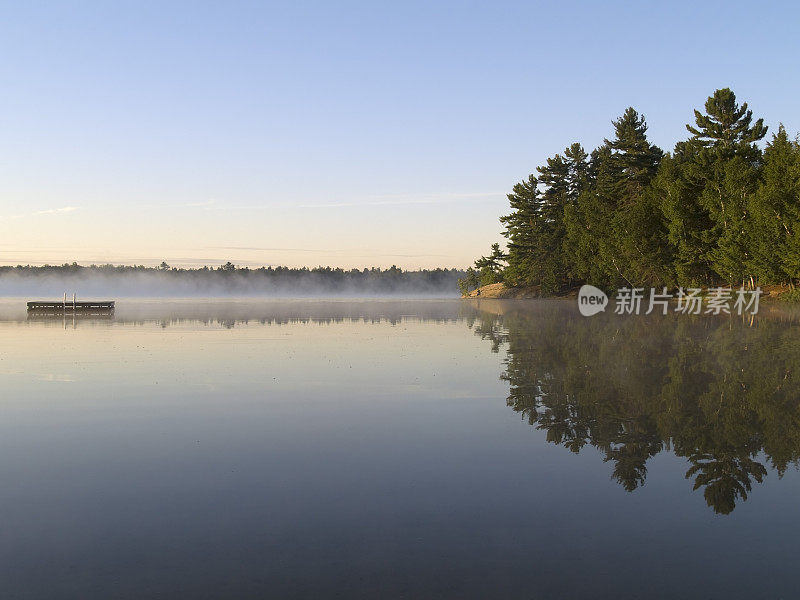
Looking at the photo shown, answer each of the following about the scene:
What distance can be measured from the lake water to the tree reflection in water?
0.07m

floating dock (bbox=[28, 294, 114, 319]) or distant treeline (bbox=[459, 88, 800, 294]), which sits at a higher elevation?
distant treeline (bbox=[459, 88, 800, 294])

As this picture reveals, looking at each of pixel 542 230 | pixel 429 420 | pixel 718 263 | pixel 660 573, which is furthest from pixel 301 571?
pixel 542 230

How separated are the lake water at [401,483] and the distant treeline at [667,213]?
162 feet

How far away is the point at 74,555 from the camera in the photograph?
7.02 m

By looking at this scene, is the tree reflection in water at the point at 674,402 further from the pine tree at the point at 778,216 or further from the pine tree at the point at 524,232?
the pine tree at the point at 524,232

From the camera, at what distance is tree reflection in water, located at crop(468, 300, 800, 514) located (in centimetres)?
1046

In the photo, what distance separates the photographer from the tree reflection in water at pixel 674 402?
34.3 ft

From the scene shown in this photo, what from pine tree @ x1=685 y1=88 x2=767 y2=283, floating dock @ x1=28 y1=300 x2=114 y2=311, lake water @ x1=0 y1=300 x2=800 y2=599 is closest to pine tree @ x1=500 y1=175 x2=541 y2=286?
pine tree @ x1=685 y1=88 x2=767 y2=283

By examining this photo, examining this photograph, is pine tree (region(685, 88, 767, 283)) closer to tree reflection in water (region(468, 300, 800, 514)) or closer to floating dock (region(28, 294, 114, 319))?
tree reflection in water (region(468, 300, 800, 514))

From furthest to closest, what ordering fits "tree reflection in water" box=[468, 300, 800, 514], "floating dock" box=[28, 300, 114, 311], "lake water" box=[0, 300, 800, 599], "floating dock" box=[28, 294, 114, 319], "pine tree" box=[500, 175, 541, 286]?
"pine tree" box=[500, 175, 541, 286], "floating dock" box=[28, 300, 114, 311], "floating dock" box=[28, 294, 114, 319], "tree reflection in water" box=[468, 300, 800, 514], "lake water" box=[0, 300, 800, 599]

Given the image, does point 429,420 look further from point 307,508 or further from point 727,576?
point 727,576

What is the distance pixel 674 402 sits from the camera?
1541 centimetres

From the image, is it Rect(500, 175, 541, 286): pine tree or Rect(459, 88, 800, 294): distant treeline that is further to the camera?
Rect(500, 175, 541, 286): pine tree

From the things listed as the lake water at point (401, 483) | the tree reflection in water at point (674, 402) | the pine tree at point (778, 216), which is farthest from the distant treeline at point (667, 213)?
the lake water at point (401, 483)
